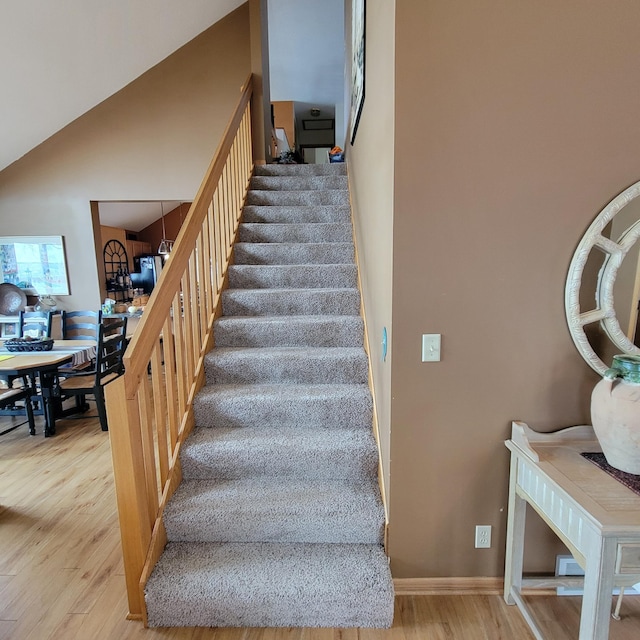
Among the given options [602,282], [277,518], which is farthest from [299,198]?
[277,518]

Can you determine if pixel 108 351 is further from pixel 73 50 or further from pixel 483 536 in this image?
pixel 483 536

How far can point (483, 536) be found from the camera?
1428 mm

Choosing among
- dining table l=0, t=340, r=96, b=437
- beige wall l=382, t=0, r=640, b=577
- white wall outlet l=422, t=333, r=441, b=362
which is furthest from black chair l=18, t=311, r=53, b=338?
white wall outlet l=422, t=333, r=441, b=362

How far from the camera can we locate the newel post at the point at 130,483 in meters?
1.26

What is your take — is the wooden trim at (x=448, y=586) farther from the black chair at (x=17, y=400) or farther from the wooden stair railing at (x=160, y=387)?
the black chair at (x=17, y=400)

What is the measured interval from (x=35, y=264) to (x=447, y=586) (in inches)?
210

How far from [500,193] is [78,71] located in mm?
4268

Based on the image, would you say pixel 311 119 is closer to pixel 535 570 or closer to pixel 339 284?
pixel 339 284

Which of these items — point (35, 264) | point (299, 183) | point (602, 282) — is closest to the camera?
point (602, 282)

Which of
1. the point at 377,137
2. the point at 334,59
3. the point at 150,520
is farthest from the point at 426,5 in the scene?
the point at 334,59

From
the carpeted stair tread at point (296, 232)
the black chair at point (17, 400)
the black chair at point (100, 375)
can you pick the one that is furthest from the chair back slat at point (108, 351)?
the carpeted stair tread at point (296, 232)

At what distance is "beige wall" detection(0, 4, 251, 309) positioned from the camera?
4.15 m

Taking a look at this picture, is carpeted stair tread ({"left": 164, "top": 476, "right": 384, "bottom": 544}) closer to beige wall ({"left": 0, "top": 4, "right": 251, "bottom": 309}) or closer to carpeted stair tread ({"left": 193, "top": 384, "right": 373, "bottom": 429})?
carpeted stair tread ({"left": 193, "top": 384, "right": 373, "bottom": 429})

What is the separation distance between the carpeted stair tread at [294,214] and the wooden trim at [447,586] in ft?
8.42
